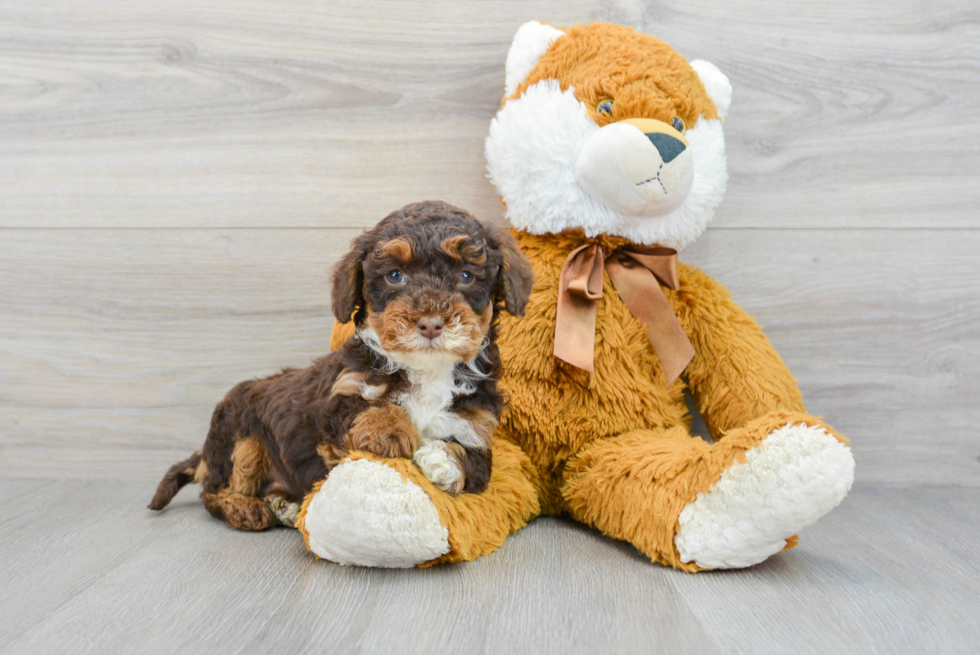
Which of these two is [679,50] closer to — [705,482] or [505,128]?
[505,128]

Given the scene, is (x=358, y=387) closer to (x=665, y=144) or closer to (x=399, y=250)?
(x=399, y=250)

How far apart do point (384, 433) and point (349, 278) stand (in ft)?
1.08

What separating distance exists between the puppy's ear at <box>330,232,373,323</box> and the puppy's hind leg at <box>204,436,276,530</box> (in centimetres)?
51

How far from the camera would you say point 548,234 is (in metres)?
1.97

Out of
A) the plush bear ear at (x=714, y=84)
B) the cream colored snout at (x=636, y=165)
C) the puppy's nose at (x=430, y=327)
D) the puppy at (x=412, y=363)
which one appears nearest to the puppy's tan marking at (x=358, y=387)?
the puppy at (x=412, y=363)

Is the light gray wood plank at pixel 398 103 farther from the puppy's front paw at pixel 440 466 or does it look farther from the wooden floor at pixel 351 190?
the puppy's front paw at pixel 440 466

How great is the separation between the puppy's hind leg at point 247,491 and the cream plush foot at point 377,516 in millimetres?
427

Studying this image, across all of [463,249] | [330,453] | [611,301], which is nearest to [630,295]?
[611,301]

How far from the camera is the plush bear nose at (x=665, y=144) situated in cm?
177

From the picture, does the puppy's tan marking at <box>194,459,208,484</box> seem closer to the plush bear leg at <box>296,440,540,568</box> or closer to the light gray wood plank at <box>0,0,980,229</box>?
the plush bear leg at <box>296,440,540,568</box>

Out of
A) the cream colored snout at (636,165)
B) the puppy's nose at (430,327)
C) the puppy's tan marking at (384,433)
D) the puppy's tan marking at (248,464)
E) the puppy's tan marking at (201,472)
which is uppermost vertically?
the cream colored snout at (636,165)

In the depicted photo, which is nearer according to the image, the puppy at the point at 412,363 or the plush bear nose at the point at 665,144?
the puppy at the point at 412,363

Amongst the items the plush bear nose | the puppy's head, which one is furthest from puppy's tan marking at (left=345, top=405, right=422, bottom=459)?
the plush bear nose

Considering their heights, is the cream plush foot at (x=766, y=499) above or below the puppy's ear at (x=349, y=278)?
below
